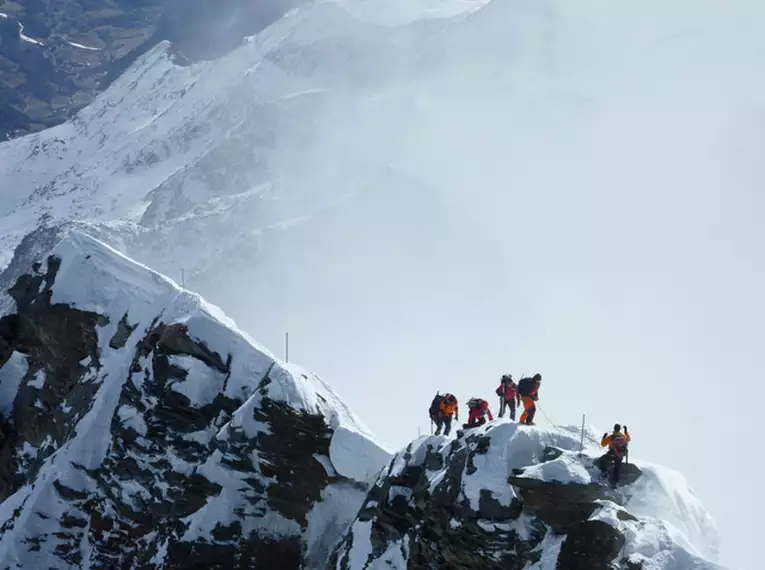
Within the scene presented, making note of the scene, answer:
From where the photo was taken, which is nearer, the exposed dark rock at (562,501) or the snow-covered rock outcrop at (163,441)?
the exposed dark rock at (562,501)

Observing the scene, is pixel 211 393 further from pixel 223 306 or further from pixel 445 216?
pixel 445 216

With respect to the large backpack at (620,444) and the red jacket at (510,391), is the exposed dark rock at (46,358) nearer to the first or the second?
the red jacket at (510,391)

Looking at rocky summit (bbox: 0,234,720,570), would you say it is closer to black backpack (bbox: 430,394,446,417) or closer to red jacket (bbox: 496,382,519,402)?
black backpack (bbox: 430,394,446,417)

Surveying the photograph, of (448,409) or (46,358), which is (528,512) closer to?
(448,409)

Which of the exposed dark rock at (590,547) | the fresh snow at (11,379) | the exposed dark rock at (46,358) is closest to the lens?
the exposed dark rock at (590,547)

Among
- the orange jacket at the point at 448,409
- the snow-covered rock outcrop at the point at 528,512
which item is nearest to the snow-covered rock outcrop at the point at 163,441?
the orange jacket at the point at 448,409

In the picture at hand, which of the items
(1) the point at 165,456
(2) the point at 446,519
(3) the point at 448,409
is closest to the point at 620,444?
(2) the point at 446,519
